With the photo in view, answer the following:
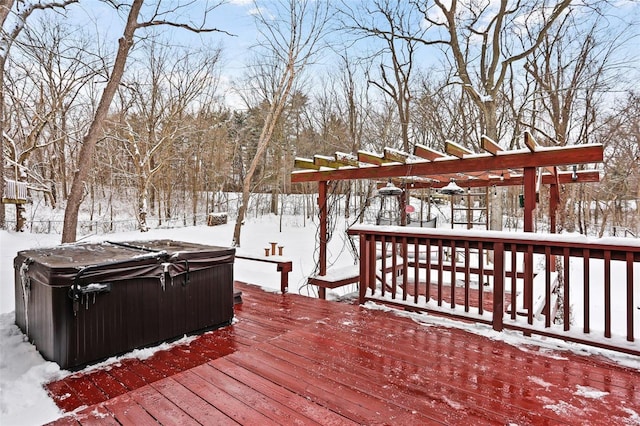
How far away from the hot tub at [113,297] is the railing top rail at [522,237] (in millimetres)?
1709

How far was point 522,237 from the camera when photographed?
118 inches

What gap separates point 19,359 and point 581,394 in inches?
151

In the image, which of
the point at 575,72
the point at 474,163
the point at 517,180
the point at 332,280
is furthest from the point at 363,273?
the point at 575,72

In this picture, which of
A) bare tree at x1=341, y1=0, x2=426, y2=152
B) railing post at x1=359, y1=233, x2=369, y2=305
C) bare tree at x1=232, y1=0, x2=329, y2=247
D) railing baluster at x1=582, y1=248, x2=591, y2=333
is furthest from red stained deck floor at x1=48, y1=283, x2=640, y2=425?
bare tree at x1=341, y1=0, x2=426, y2=152

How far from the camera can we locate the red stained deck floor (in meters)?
1.87

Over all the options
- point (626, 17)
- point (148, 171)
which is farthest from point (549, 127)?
point (148, 171)

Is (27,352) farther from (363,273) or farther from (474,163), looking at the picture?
(474,163)

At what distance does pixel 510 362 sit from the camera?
99.7 inches

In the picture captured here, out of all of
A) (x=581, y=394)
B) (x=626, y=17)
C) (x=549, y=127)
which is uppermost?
(x=626, y=17)

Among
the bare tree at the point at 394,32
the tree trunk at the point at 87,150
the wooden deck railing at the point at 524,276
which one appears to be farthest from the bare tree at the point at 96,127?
the bare tree at the point at 394,32

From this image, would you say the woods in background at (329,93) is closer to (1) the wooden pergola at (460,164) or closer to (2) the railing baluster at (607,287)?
(1) the wooden pergola at (460,164)

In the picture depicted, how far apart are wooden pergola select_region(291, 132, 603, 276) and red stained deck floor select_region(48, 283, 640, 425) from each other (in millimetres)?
2051

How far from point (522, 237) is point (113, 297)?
3.34 metres

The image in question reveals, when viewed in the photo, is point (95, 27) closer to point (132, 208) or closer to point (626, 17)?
point (132, 208)
